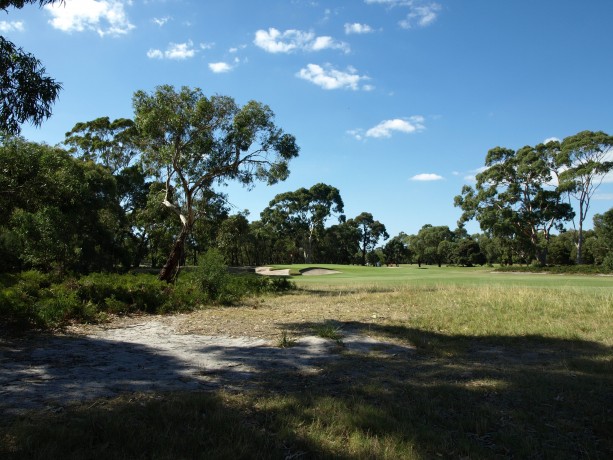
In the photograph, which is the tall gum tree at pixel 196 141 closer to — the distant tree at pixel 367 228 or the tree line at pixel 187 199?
the tree line at pixel 187 199

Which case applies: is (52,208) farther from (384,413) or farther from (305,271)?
(305,271)

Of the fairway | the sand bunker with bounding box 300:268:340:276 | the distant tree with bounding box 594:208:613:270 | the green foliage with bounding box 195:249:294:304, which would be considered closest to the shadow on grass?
the green foliage with bounding box 195:249:294:304

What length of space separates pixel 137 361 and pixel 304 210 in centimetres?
6547

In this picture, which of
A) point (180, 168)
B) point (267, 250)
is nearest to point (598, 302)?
point (180, 168)

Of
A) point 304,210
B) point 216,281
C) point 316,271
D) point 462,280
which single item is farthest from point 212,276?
point 304,210

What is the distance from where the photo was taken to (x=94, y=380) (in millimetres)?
5020

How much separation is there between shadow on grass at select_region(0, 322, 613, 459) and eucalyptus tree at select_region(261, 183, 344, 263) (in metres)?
63.5

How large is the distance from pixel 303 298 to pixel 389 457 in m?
12.3

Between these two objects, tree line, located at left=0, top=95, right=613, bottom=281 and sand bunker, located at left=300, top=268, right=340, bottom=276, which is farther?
sand bunker, located at left=300, top=268, right=340, bottom=276

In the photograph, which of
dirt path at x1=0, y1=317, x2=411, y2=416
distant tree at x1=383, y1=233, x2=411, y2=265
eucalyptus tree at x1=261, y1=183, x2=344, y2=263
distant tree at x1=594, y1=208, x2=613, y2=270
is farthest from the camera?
distant tree at x1=383, y1=233, x2=411, y2=265

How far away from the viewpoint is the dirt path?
15.2ft

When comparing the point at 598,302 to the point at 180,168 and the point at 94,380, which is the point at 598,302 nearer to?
the point at 94,380

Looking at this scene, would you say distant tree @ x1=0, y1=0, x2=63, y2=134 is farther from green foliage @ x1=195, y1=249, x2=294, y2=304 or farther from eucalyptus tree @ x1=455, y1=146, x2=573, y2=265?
eucalyptus tree @ x1=455, y1=146, x2=573, y2=265

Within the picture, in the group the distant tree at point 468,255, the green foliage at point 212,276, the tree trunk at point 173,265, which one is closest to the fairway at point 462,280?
the tree trunk at point 173,265
